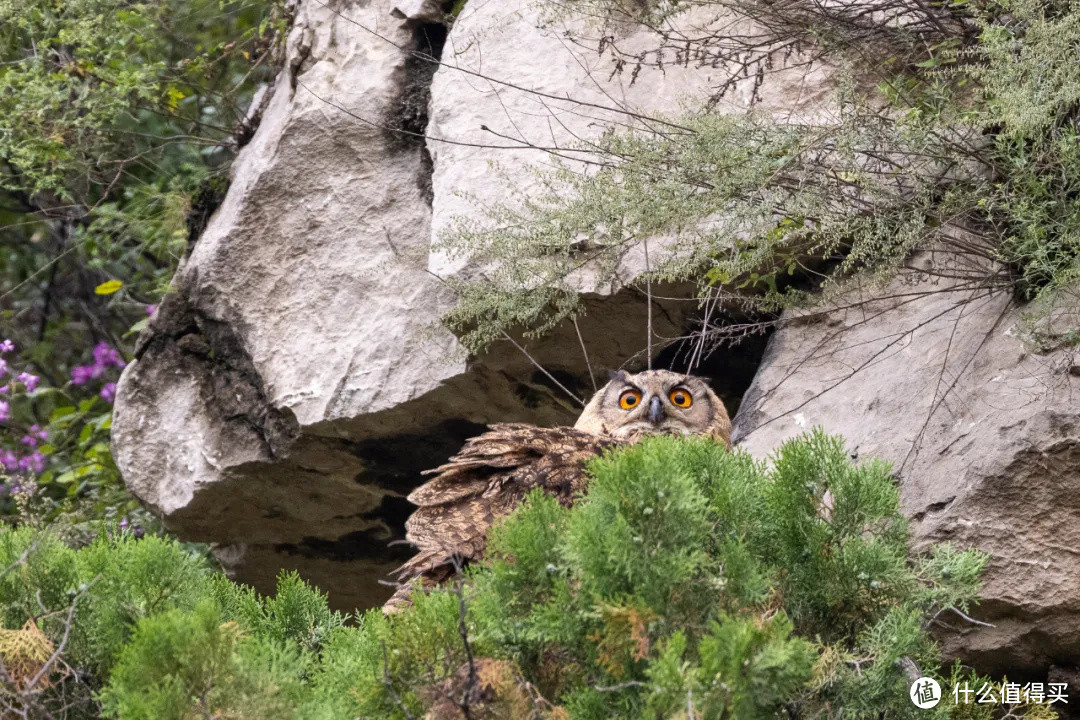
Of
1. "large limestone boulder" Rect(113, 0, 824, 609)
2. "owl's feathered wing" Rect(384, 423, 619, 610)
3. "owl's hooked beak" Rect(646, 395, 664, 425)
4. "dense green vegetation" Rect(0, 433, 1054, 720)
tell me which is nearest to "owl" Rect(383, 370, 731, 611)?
"owl's feathered wing" Rect(384, 423, 619, 610)

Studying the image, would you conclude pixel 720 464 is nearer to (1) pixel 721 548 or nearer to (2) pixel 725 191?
(1) pixel 721 548

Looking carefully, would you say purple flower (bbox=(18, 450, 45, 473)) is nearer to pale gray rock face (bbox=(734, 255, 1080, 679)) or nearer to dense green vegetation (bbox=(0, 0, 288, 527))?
dense green vegetation (bbox=(0, 0, 288, 527))

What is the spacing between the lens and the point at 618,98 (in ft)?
15.2

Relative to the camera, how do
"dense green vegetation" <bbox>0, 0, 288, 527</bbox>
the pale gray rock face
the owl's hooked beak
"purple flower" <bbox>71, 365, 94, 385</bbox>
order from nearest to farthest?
the pale gray rock face, the owl's hooked beak, "dense green vegetation" <bbox>0, 0, 288, 527</bbox>, "purple flower" <bbox>71, 365, 94, 385</bbox>

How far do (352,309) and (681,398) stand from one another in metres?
1.46

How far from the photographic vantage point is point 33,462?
21.0 feet

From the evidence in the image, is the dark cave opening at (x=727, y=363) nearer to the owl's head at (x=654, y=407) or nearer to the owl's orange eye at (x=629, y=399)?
the owl's head at (x=654, y=407)

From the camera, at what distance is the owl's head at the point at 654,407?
4.18m

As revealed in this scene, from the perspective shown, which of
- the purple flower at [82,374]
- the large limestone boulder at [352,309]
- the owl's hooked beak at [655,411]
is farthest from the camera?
the purple flower at [82,374]

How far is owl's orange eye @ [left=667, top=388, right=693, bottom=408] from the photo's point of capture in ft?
13.9

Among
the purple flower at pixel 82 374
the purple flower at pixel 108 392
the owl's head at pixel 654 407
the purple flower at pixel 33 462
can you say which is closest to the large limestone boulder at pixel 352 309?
the owl's head at pixel 654 407

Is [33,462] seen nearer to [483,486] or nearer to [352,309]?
[352,309]

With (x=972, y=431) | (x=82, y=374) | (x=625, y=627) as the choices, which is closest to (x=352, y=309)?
(x=972, y=431)

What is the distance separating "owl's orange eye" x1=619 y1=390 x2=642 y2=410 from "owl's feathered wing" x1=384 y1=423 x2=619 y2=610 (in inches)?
20.3
